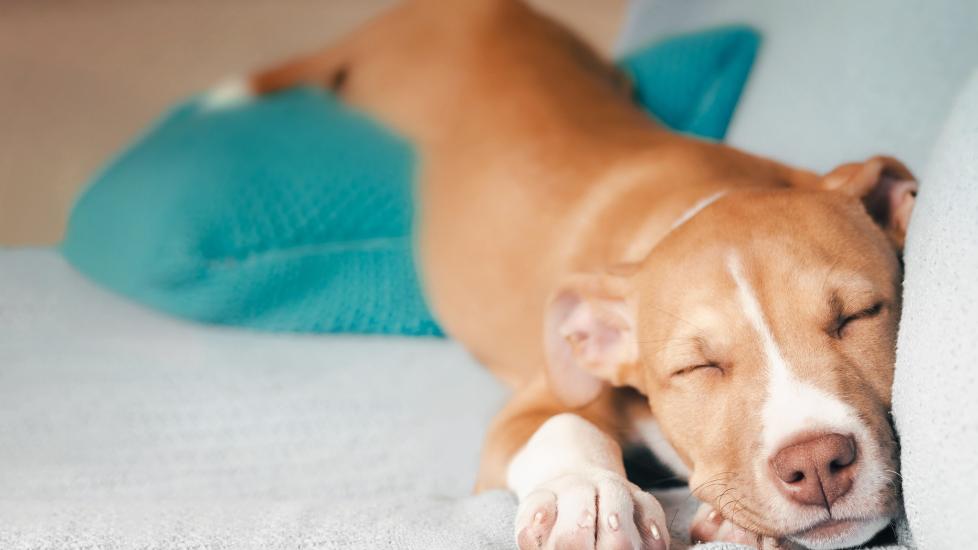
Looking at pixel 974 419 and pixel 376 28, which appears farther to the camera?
pixel 376 28

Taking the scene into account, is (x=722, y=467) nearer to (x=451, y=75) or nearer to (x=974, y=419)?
(x=974, y=419)

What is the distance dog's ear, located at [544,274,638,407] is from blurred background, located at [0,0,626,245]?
315 cm

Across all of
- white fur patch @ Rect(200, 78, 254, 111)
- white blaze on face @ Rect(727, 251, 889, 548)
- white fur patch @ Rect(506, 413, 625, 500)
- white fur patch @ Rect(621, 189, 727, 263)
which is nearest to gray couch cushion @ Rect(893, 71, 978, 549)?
white blaze on face @ Rect(727, 251, 889, 548)

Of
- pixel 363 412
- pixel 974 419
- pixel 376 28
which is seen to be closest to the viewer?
pixel 974 419

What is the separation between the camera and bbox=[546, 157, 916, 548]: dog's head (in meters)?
1.37

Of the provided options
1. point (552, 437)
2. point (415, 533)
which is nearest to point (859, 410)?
point (552, 437)

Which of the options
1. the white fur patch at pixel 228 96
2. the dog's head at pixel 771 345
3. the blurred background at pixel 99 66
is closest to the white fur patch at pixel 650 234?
the dog's head at pixel 771 345

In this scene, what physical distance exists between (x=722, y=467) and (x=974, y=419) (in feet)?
1.40

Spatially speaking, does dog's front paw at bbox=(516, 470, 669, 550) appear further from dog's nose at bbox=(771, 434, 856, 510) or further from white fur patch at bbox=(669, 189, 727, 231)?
white fur patch at bbox=(669, 189, 727, 231)

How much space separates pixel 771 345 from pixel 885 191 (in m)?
0.50

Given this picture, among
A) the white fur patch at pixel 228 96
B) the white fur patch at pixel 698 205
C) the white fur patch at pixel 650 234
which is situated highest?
the white fur patch at pixel 698 205

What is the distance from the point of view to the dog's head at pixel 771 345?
1367 mm

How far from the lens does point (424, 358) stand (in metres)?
2.78

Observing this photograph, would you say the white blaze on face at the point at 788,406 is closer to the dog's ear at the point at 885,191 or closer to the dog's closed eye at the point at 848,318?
the dog's closed eye at the point at 848,318
